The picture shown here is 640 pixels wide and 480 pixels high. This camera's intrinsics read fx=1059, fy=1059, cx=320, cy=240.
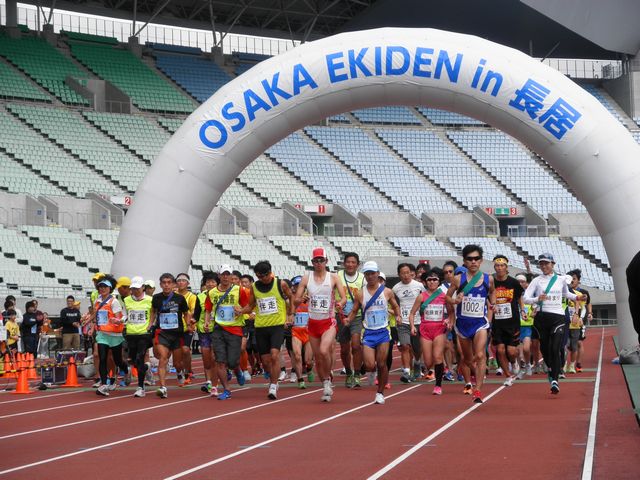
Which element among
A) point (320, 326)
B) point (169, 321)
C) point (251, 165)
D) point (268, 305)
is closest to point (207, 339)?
point (169, 321)

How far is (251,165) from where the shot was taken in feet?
155

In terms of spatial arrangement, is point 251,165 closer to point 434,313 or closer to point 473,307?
point 434,313

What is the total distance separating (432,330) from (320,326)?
2110 mm

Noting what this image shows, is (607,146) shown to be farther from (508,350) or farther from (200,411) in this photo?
(200,411)

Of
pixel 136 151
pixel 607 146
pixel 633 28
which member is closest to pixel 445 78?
pixel 607 146

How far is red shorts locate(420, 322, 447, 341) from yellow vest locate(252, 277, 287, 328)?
2196 millimetres

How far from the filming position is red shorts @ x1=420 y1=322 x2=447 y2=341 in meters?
15.2

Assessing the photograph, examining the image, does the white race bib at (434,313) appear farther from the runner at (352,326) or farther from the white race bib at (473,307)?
the white race bib at (473,307)

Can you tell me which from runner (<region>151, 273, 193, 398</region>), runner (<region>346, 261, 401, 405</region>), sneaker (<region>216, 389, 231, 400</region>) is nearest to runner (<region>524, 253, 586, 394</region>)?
runner (<region>346, 261, 401, 405</region>)

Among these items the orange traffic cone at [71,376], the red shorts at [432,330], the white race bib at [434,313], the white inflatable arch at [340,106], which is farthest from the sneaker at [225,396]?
the white inflatable arch at [340,106]

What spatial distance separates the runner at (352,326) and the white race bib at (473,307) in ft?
5.79

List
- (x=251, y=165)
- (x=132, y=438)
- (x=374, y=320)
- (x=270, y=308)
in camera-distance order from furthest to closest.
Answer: (x=251, y=165) < (x=270, y=308) < (x=374, y=320) < (x=132, y=438)

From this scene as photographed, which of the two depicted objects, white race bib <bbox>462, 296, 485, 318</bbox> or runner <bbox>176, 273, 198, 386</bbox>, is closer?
white race bib <bbox>462, 296, 485, 318</bbox>

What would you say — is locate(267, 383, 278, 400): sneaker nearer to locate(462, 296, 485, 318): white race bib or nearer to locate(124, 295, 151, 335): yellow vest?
locate(124, 295, 151, 335): yellow vest
